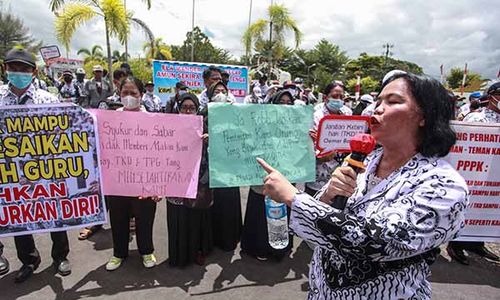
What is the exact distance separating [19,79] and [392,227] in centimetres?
325

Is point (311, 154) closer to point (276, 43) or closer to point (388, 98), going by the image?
point (388, 98)

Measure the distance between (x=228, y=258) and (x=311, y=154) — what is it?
150 cm

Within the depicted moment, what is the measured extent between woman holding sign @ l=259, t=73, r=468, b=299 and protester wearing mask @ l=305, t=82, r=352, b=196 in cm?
194

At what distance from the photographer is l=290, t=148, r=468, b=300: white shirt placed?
1.01 metres

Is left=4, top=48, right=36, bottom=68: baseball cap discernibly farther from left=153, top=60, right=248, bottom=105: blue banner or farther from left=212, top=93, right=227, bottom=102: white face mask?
left=153, top=60, right=248, bottom=105: blue banner

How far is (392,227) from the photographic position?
101 cm

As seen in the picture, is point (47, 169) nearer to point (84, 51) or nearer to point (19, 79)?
point (19, 79)

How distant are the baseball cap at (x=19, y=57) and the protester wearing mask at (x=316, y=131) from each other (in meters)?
2.69

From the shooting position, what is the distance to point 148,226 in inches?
131

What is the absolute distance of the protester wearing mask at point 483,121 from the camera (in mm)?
3592

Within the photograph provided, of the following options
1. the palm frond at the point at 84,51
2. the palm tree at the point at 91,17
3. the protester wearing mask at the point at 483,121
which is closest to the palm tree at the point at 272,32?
the palm tree at the point at 91,17

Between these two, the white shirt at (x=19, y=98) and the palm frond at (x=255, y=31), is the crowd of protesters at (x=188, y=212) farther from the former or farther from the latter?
the palm frond at (x=255, y=31)

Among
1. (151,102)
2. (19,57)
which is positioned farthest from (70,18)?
(19,57)

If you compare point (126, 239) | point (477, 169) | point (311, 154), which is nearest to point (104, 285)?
point (126, 239)
